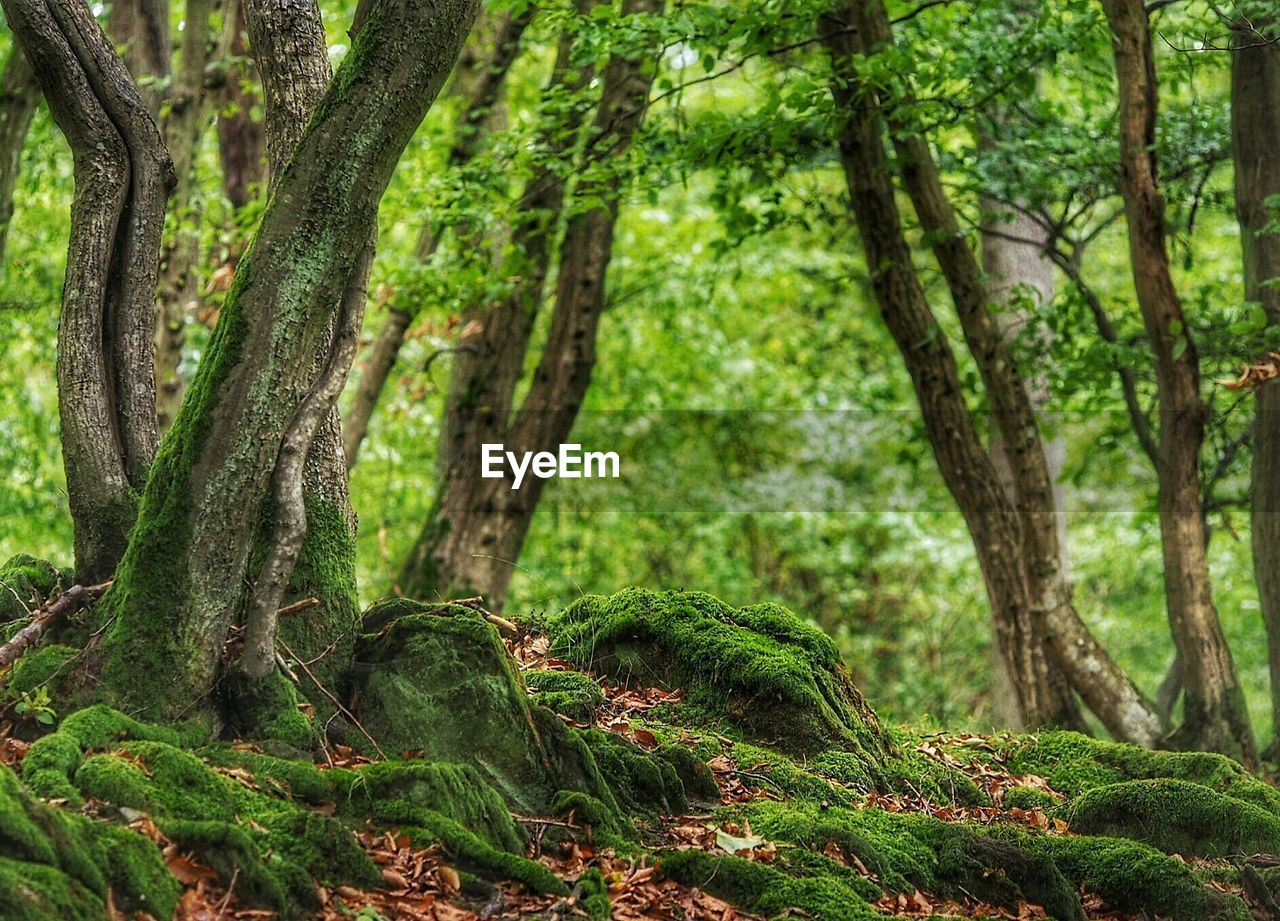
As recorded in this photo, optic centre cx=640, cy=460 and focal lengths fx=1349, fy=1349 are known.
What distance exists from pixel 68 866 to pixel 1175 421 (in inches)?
335

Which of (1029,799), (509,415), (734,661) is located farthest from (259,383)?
(509,415)

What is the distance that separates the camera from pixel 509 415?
1401cm

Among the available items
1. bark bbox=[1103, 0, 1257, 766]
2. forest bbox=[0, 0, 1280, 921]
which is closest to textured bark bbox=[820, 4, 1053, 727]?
forest bbox=[0, 0, 1280, 921]

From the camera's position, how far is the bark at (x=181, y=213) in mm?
11883

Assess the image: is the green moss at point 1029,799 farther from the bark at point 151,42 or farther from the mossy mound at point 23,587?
the bark at point 151,42

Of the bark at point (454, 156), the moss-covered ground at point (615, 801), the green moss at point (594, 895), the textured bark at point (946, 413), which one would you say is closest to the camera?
the moss-covered ground at point (615, 801)

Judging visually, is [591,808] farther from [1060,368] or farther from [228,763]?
[1060,368]

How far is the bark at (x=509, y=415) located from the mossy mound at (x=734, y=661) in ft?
18.9

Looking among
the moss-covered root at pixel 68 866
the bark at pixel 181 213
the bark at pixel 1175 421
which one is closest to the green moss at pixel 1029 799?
the bark at pixel 1175 421

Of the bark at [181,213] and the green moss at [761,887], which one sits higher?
the bark at [181,213]

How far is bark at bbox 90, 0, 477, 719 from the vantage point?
489 centimetres

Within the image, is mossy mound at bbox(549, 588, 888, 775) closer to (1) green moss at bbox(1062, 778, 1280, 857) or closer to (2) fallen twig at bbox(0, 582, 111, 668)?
(1) green moss at bbox(1062, 778, 1280, 857)

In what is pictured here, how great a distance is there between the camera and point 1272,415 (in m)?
9.86

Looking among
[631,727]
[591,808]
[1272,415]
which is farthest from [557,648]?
[1272,415]
